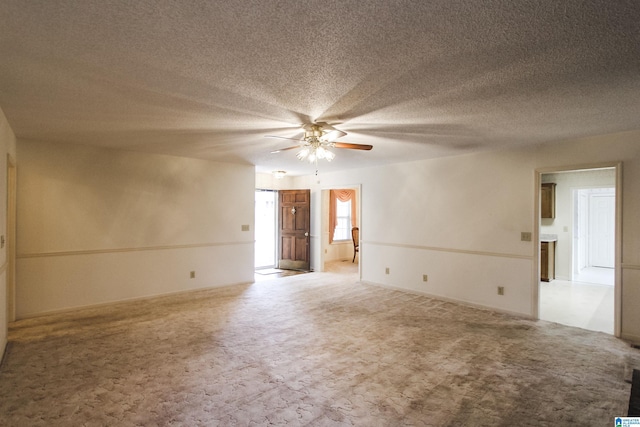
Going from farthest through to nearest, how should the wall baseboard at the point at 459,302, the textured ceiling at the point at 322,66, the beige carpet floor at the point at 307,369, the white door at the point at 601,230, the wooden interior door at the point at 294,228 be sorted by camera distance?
the white door at the point at 601,230
the wooden interior door at the point at 294,228
the wall baseboard at the point at 459,302
the beige carpet floor at the point at 307,369
the textured ceiling at the point at 322,66

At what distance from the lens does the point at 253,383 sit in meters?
2.55

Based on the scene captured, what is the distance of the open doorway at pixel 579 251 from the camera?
4465mm

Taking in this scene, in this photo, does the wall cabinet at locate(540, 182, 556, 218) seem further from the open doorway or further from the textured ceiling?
the textured ceiling

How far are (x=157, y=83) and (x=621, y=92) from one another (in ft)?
11.2

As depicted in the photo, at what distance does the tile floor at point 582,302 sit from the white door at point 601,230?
122 cm

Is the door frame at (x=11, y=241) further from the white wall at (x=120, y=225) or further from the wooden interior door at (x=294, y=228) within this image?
the wooden interior door at (x=294, y=228)

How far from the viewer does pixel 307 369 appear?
278 cm

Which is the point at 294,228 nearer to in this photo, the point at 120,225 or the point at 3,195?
the point at 120,225

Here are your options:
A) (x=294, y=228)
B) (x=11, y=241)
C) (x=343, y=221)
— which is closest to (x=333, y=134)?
(x=11, y=241)

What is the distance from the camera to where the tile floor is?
4.06 metres

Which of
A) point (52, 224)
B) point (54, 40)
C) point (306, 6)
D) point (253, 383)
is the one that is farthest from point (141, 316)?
point (306, 6)

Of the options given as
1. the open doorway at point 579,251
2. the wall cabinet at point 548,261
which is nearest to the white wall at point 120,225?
the open doorway at point 579,251

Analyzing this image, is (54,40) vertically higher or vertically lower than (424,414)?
higher

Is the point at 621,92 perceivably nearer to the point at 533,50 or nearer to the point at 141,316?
the point at 533,50
